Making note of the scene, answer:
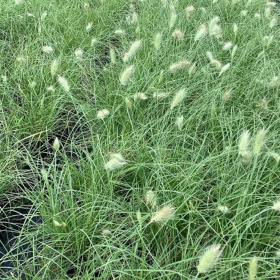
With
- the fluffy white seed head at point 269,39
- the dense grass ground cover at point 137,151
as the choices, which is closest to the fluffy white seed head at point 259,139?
the dense grass ground cover at point 137,151

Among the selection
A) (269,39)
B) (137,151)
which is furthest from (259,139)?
(269,39)

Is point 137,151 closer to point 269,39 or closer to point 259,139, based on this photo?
point 259,139

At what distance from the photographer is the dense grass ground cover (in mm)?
1404

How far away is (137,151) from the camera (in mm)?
1798

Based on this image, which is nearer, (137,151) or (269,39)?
(137,151)

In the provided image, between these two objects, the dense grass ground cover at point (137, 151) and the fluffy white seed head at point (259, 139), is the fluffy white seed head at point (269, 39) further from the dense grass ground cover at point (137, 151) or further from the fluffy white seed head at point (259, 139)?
the fluffy white seed head at point (259, 139)

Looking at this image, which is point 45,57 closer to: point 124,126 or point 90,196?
point 124,126

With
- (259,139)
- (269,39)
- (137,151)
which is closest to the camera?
(259,139)

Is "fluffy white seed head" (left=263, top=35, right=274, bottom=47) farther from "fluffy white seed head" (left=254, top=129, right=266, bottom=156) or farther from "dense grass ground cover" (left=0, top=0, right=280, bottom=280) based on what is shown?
"fluffy white seed head" (left=254, top=129, right=266, bottom=156)

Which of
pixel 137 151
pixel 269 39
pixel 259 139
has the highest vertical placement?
pixel 259 139

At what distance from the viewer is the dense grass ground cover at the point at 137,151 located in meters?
1.40

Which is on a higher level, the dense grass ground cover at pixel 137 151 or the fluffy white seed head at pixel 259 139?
the fluffy white seed head at pixel 259 139

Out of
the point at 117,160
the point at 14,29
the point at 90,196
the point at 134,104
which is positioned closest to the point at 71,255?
the point at 90,196

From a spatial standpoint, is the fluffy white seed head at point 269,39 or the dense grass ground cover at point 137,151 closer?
the dense grass ground cover at point 137,151
